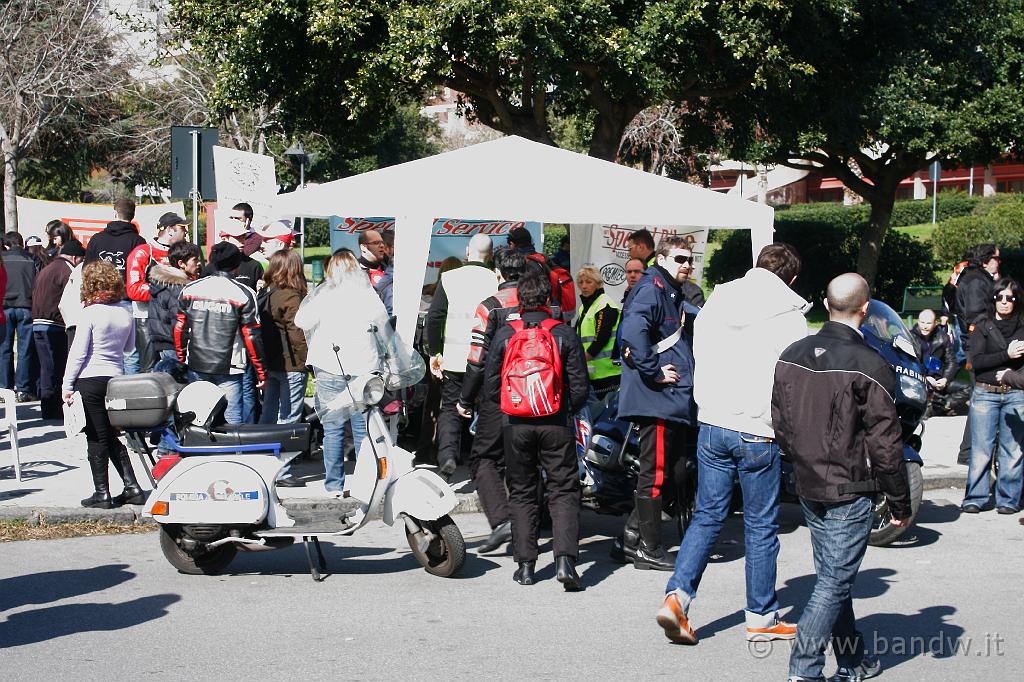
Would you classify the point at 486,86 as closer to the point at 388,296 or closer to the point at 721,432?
the point at 388,296

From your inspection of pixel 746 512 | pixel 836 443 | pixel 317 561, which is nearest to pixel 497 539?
pixel 317 561

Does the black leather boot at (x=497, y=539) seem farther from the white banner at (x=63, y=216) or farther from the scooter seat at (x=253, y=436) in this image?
the white banner at (x=63, y=216)

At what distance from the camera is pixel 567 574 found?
6.58 m

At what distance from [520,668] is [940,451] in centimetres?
670

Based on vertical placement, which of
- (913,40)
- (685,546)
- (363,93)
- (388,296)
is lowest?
(685,546)

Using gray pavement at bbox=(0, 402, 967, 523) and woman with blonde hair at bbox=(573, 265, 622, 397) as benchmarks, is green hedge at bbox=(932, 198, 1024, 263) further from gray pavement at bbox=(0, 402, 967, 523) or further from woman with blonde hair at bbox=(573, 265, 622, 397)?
woman with blonde hair at bbox=(573, 265, 622, 397)

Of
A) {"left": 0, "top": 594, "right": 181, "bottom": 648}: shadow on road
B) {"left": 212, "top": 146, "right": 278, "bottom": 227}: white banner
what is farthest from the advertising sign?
{"left": 0, "top": 594, "right": 181, "bottom": 648}: shadow on road

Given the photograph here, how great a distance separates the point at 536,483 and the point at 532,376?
26.3 inches

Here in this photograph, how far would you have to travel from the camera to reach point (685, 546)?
575 centimetres

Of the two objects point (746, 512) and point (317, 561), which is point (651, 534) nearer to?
point (746, 512)

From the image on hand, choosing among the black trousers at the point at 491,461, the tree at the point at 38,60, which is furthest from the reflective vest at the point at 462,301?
the tree at the point at 38,60

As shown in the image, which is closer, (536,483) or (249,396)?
(536,483)

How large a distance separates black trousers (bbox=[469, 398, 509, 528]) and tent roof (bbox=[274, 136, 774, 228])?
6.60ft

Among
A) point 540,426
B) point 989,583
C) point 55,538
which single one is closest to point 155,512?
point 55,538
